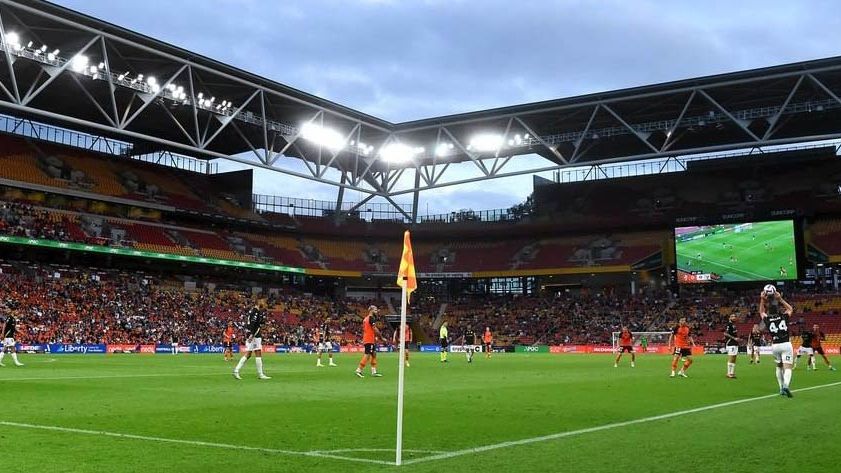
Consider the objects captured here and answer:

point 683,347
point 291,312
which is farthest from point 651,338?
point 683,347

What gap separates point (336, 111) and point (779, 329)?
49638 mm

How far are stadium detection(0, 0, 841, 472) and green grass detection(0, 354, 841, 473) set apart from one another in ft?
0.62

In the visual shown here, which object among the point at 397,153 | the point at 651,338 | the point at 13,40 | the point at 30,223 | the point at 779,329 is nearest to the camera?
the point at 779,329

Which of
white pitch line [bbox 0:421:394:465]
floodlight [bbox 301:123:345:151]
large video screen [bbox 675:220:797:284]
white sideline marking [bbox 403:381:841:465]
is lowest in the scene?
white pitch line [bbox 0:421:394:465]

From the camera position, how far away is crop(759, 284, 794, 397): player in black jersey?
619 inches

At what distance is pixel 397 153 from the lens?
70938 mm

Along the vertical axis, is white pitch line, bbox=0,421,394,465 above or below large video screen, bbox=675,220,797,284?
below

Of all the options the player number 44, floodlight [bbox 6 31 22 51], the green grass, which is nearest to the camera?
the green grass

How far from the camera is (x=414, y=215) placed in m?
83.0

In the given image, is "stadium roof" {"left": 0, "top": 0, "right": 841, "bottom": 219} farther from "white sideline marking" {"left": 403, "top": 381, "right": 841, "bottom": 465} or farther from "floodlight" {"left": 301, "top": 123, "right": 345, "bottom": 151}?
"white sideline marking" {"left": 403, "top": 381, "right": 841, "bottom": 465}

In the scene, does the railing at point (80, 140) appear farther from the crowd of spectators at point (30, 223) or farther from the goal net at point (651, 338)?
the goal net at point (651, 338)

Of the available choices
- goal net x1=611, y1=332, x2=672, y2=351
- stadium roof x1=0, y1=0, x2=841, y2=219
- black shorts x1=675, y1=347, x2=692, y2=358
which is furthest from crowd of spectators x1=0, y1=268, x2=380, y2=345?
black shorts x1=675, y1=347, x2=692, y2=358

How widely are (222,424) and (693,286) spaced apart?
66.6 metres

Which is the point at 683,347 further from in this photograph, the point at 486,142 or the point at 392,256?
the point at 392,256
